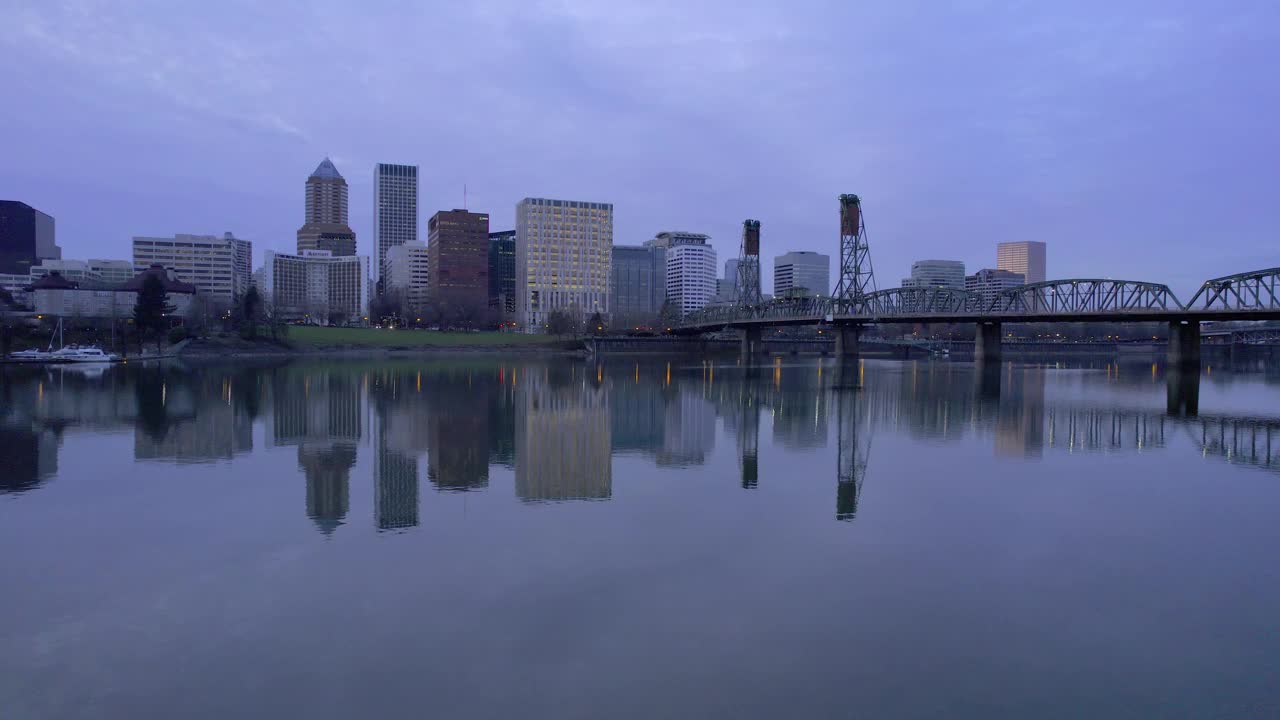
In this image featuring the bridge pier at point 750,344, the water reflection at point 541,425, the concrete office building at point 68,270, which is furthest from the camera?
the concrete office building at point 68,270

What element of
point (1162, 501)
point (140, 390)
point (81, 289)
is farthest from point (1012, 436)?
point (81, 289)

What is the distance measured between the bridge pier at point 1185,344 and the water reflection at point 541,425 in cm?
1326

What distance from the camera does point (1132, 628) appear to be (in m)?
9.18

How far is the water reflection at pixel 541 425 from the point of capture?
18234 mm

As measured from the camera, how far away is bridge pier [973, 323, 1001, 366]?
2762 inches

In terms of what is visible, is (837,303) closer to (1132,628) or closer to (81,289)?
(1132,628)

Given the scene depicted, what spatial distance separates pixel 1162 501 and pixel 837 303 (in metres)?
67.2

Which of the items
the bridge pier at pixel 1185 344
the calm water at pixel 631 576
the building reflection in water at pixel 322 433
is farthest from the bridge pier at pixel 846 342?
the calm water at pixel 631 576

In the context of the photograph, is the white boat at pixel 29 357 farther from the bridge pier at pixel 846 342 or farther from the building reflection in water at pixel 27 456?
the bridge pier at pixel 846 342

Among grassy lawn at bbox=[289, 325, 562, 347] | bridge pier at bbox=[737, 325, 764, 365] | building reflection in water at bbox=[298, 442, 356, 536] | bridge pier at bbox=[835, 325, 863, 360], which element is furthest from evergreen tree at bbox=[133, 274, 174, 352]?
building reflection in water at bbox=[298, 442, 356, 536]

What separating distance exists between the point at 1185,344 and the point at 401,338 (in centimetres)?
9953

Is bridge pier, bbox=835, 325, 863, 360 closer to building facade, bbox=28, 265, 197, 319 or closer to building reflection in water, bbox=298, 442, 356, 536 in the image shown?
building reflection in water, bbox=298, 442, 356, 536

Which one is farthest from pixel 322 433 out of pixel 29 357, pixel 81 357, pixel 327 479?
pixel 29 357

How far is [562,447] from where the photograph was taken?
73.8ft
